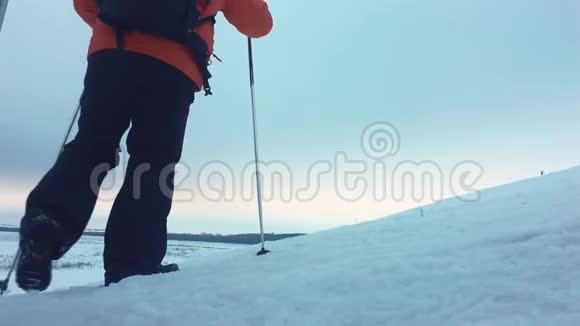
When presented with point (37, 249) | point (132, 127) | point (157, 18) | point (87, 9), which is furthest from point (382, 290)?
point (87, 9)

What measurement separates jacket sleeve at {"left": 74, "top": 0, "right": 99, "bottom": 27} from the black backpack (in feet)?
0.84

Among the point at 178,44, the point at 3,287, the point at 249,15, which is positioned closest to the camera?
the point at 3,287

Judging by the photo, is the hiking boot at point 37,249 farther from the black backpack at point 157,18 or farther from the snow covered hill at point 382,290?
the black backpack at point 157,18

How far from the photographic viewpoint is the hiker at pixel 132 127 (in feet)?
6.33

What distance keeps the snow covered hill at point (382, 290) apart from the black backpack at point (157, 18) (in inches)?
44.6

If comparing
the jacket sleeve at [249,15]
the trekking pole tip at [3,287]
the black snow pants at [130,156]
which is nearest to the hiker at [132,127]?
the black snow pants at [130,156]

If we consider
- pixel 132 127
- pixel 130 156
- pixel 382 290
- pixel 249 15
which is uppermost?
pixel 249 15

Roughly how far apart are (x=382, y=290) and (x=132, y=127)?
1.45 m

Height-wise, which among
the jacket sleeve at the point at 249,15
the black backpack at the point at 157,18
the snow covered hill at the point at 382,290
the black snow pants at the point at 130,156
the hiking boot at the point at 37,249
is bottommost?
the snow covered hill at the point at 382,290

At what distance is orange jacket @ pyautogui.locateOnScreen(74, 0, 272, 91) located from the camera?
2062 mm

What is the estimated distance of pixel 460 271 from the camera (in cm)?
141

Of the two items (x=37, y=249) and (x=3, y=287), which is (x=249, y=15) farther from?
(x=3, y=287)

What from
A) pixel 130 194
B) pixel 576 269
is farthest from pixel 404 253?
pixel 130 194

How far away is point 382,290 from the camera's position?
1356 millimetres
